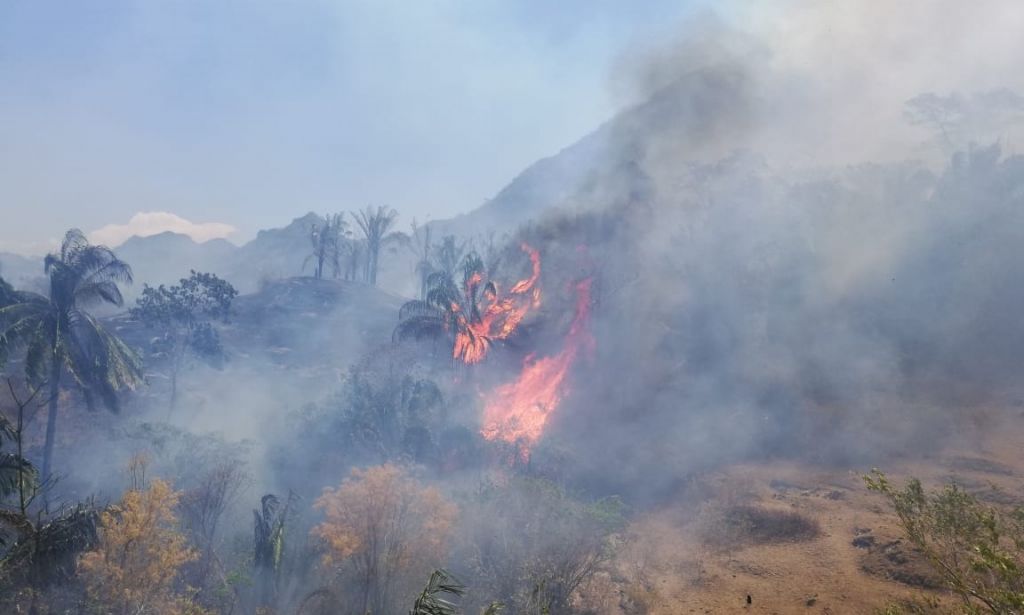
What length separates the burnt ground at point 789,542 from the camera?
19.0 meters

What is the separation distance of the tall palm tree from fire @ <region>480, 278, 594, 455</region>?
21.6 metres

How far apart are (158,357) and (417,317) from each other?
2536 centimetres

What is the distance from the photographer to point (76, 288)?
27562mm

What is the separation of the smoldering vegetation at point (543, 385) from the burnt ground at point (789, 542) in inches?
19.5

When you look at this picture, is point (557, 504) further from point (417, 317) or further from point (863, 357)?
point (863, 357)

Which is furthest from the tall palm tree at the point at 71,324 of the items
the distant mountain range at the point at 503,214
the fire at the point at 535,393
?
the distant mountain range at the point at 503,214

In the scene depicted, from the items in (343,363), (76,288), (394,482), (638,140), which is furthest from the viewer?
(638,140)

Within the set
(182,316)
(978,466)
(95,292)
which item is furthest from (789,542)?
(182,316)

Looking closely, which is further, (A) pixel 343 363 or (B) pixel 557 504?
(A) pixel 343 363

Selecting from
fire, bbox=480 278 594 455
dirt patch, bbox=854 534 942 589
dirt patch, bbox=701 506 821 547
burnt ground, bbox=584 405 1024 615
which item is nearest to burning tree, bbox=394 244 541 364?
fire, bbox=480 278 594 455

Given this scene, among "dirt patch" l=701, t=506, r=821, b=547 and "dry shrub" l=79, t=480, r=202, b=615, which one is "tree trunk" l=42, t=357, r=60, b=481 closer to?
"dry shrub" l=79, t=480, r=202, b=615

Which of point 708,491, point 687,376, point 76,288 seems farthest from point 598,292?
point 76,288

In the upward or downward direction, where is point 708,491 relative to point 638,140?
downward

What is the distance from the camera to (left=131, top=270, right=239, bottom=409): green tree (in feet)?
147
